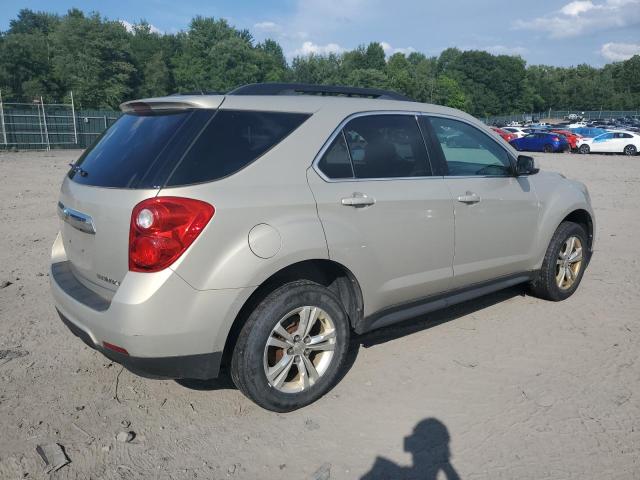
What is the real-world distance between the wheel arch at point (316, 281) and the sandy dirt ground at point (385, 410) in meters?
0.49

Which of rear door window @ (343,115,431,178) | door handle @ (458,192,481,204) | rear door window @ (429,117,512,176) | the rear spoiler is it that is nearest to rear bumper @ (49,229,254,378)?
the rear spoiler

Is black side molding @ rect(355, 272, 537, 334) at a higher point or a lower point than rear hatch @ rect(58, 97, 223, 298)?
lower

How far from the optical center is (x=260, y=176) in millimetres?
2994

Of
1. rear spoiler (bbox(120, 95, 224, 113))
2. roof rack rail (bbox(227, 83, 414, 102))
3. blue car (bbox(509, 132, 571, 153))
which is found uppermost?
roof rack rail (bbox(227, 83, 414, 102))

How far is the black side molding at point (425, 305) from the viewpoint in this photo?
142 inches

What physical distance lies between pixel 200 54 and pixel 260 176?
85.4 metres

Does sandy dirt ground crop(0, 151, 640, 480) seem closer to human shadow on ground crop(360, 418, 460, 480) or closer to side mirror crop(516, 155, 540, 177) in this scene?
human shadow on ground crop(360, 418, 460, 480)

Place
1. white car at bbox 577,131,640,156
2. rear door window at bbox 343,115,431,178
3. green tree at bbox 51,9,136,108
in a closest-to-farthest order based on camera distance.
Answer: rear door window at bbox 343,115,431,178 → white car at bbox 577,131,640,156 → green tree at bbox 51,9,136,108

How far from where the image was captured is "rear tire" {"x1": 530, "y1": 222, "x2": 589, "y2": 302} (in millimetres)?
4934

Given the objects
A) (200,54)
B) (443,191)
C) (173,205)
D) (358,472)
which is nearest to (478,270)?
(443,191)

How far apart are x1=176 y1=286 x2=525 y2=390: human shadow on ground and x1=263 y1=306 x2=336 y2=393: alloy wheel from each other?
0.37 meters

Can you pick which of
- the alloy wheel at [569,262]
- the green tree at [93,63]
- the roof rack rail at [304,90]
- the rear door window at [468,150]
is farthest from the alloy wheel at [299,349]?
the green tree at [93,63]

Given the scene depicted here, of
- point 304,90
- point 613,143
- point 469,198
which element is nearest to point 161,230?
point 304,90

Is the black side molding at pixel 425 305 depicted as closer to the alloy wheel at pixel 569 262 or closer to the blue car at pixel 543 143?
the alloy wheel at pixel 569 262
